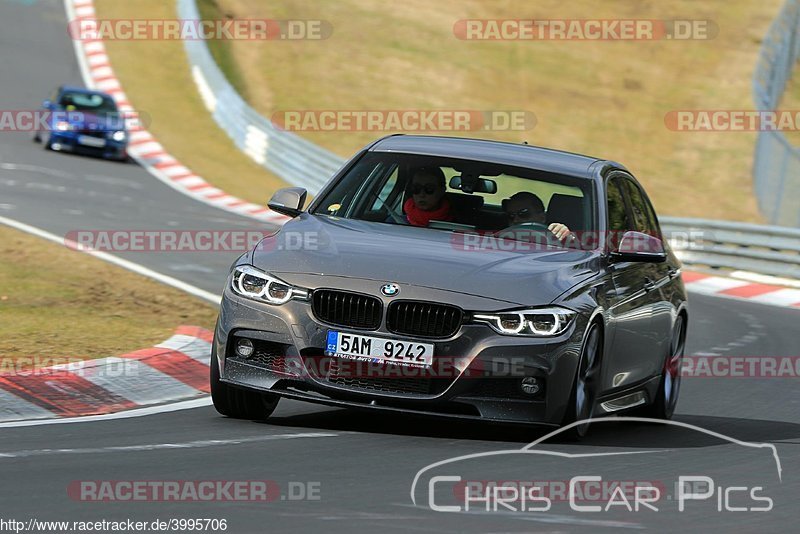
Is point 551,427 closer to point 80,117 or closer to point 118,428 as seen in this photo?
point 118,428

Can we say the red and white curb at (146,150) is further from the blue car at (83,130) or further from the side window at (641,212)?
the side window at (641,212)

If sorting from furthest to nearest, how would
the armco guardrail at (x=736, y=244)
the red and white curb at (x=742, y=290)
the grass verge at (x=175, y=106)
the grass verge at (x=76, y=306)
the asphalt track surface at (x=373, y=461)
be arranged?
the grass verge at (x=175, y=106) → the armco guardrail at (x=736, y=244) → the red and white curb at (x=742, y=290) → the grass verge at (x=76, y=306) → the asphalt track surface at (x=373, y=461)

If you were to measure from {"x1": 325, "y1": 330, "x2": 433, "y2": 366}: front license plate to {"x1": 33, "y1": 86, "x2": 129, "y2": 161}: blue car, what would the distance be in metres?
21.8

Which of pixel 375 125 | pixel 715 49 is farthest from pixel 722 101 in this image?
pixel 375 125

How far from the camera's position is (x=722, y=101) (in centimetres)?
4109

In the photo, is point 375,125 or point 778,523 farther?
point 375,125

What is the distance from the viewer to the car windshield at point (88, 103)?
97.6ft

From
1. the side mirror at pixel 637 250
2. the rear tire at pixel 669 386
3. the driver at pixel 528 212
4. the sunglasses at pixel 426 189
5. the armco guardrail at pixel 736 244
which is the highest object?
the sunglasses at pixel 426 189

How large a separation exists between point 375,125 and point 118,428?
2959 cm

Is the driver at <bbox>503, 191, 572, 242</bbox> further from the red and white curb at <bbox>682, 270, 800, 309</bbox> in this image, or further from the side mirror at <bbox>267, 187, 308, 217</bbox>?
the red and white curb at <bbox>682, 270, 800, 309</bbox>

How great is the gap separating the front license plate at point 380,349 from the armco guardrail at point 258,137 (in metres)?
19.7

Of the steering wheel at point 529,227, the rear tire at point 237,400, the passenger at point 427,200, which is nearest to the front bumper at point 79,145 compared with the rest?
the passenger at point 427,200

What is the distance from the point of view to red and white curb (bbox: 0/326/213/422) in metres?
8.68

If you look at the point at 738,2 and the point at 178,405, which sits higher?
the point at 738,2
